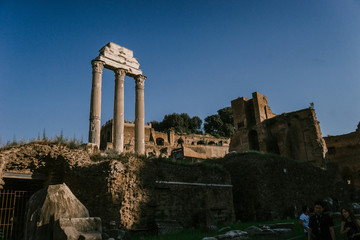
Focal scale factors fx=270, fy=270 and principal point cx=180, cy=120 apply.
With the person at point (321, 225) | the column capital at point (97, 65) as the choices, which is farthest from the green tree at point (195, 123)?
the person at point (321, 225)

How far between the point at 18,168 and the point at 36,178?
80 cm

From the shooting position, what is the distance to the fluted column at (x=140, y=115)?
54.9 feet

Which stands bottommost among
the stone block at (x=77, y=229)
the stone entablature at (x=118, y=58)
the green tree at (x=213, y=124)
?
the stone block at (x=77, y=229)

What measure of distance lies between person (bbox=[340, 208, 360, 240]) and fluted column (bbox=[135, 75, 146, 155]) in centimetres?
1287

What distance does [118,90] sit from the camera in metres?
16.6

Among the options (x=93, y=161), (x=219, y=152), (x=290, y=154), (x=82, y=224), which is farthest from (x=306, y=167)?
(x=219, y=152)

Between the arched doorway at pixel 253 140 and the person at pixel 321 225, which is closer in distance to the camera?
the person at pixel 321 225

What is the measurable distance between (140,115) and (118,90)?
82.7 inches

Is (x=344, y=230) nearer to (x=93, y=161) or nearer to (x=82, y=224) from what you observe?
(x=82, y=224)

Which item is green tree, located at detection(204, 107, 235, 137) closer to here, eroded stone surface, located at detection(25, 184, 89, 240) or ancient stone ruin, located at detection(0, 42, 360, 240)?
ancient stone ruin, located at detection(0, 42, 360, 240)

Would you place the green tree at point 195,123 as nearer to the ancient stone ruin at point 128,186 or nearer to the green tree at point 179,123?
the green tree at point 179,123

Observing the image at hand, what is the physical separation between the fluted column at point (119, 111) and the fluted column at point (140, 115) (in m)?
1.11

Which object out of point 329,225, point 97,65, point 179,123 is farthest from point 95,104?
point 179,123

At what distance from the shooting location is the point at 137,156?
1052cm
